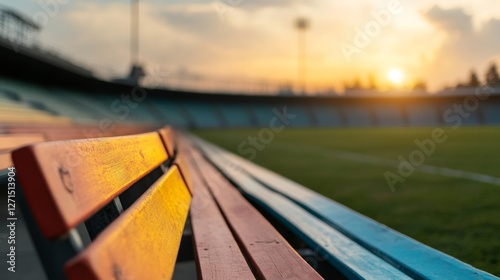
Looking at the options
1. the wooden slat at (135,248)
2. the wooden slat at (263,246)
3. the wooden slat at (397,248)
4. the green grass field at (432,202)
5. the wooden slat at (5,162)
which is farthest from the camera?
the green grass field at (432,202)

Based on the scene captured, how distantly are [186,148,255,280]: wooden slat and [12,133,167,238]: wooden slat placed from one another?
1.54 feet

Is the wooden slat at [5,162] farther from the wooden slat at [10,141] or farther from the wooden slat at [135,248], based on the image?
the wooden slat at [135,248]

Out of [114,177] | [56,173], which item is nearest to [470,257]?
[114,177]

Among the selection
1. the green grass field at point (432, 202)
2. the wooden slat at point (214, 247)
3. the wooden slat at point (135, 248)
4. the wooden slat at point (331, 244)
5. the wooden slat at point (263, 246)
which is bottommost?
the green grass field at point (432, 202)

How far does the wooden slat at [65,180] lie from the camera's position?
0.77 meters

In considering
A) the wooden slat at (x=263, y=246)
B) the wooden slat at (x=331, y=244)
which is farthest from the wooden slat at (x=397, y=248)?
the wooden slat at (x=263, y=246)

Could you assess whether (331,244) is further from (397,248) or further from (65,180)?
(65,180)

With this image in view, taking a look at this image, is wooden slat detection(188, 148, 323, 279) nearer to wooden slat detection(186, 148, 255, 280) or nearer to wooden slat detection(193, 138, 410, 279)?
wooden slat detection(186, 148, 255, 280)

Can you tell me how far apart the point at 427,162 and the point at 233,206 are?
8.11 m

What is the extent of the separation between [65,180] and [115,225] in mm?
129

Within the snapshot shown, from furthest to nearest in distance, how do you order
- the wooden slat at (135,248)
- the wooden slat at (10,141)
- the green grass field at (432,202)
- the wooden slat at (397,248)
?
the green grass field at (432,202) → the wooden slat at (10,141) → the wooden slat at (397,248) → the wooden slat at (135,248)

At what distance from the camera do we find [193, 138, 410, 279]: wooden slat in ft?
5.31

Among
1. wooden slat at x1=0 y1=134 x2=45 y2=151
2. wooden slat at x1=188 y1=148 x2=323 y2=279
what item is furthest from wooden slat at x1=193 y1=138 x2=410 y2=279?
wooden slat at x1=0 y1=134 x2=45 y2=151

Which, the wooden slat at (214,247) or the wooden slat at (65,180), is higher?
the wooden slat at (65,180)
